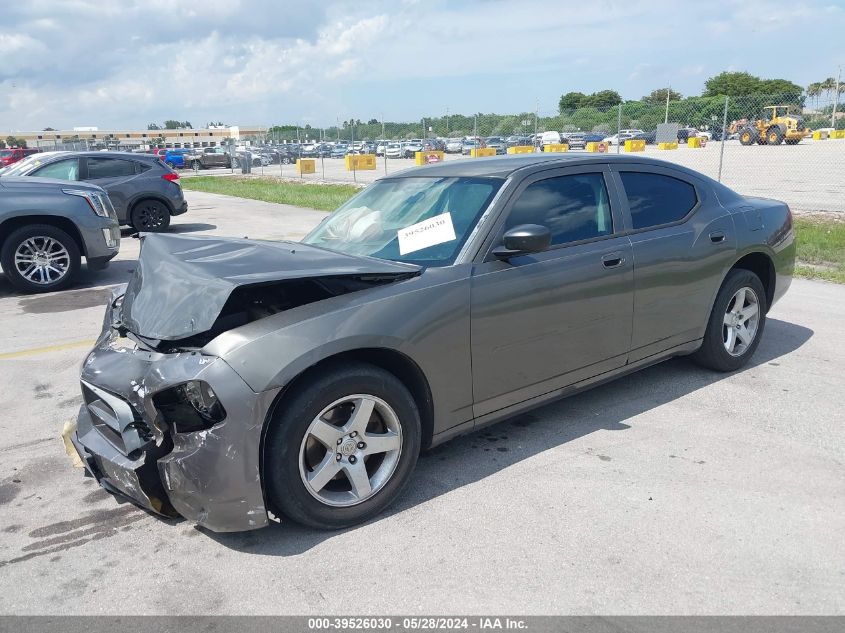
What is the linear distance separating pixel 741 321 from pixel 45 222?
8.13m

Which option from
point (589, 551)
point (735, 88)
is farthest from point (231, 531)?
point (735, 88)

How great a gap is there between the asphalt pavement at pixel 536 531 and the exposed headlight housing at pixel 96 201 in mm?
4941

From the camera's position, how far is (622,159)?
181 inches

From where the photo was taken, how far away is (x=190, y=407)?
2.97 metres

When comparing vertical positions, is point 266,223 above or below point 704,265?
below

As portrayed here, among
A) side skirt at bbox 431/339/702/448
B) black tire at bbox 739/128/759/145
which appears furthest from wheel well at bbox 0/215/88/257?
black tire at bbox 739/128/759/145

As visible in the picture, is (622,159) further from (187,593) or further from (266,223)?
(266,223)

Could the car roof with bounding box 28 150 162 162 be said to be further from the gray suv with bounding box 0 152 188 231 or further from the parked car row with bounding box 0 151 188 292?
the parked car row with bounding box 0 151 188 292

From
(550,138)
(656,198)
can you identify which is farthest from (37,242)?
(550,138)

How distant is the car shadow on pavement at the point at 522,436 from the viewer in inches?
129

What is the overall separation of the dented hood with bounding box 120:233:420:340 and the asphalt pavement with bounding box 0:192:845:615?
999mm

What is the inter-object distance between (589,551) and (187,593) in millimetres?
1688

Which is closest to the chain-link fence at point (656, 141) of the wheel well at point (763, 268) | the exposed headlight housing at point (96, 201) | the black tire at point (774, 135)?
the black tire at point (774, 135)

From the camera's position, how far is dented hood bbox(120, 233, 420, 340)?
3.16 metres
